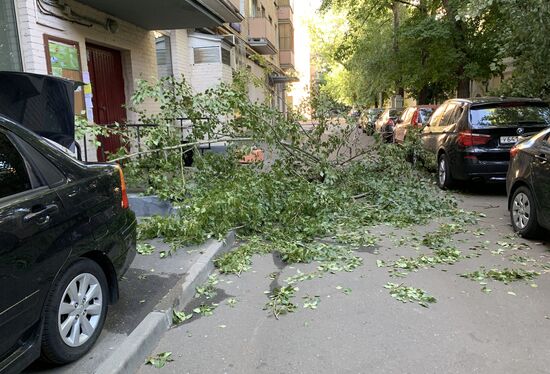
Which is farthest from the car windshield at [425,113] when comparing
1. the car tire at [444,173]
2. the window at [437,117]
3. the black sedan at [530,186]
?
the black sedan at [530,186]

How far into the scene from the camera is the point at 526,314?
3996 mm

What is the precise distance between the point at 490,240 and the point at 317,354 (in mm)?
3630

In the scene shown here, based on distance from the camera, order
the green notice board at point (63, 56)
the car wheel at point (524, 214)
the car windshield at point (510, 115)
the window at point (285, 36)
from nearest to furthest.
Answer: the car wheel at point (524, 214), the green notice board at point (63, 56), the car windshield at point (510, 115), the window at point (285, 36)

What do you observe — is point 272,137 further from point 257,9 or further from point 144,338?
point 257,9

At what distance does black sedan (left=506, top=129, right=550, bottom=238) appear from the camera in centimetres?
556

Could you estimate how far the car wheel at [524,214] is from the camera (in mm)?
5855

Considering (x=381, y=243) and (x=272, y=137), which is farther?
(x=272, y=137)

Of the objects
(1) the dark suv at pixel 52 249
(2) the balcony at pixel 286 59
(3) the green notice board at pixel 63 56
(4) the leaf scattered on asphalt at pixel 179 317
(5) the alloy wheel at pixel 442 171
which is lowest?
(4) the leaf scattered on asphalt at pixel 179 317

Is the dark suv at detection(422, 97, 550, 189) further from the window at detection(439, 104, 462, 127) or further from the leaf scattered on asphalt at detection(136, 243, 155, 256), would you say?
the leaf scattered on asphalt at detection(136, 243, 155, 256)

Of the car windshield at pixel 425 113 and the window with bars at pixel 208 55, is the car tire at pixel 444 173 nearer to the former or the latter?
the car windshield at pixel 425 113

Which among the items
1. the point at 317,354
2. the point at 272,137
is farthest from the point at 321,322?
the point at 272,137

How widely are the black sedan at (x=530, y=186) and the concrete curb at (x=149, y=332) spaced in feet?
12.6

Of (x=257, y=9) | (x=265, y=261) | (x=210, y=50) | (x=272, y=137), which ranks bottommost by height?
(x=265, y=261)

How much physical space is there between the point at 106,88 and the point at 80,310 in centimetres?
762
